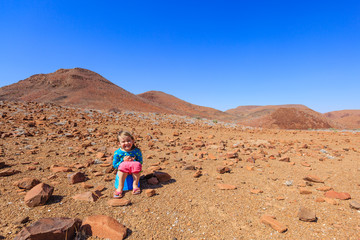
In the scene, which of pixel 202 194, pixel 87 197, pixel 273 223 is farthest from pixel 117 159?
pixel 273 223

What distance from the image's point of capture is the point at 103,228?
2.02 m

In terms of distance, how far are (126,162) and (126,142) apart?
0.37 m

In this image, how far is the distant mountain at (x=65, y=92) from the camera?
3075cm

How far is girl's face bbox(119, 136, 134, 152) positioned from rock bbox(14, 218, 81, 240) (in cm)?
145

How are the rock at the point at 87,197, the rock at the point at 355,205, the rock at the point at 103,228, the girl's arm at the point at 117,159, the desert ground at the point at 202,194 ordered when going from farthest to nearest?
1. the girl's arm at the point at 117,159
2. the rock at the point at 87,197
3. the rock at the point at 355,205
4. the desert ground at the point at 202,194
5. the rock at the point at 103,228

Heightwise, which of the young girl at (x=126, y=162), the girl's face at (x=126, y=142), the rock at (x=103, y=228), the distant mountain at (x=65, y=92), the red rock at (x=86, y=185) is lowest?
the rock at (x=103, y=228)

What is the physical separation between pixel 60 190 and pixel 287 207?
3.60 meters

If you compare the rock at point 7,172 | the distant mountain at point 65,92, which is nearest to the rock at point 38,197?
the rock at point 7,172

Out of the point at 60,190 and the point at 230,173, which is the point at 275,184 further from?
the point at 60,190

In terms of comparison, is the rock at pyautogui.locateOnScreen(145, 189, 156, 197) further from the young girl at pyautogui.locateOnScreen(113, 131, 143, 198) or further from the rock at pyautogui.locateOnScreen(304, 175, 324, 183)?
the rock at pyautogui.locateOnScreen(304, 175, 324, 183)

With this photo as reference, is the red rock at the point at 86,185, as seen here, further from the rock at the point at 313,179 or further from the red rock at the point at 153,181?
the rock at the point at 313,179

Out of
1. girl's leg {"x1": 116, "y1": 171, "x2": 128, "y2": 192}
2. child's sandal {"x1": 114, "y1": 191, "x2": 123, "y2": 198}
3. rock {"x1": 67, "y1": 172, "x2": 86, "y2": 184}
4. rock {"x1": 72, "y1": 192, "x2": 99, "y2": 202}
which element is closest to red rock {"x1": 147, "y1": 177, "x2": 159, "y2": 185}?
girl's leg {"x1": 116, "y1": 171, "x2": 128, "y2": 192}

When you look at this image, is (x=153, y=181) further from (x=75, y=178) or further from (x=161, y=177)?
(x=75, y=178)

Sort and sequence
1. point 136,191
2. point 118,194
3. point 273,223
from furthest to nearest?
1. point 136,191
2. point 118,194
3. point 273,223
